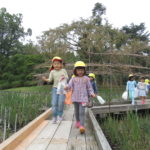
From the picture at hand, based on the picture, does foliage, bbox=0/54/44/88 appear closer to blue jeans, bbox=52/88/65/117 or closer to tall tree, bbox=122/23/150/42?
tall tree, bbox=122/23/150/42

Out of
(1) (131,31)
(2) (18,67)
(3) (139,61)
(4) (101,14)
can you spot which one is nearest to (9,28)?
(2) (18,67)

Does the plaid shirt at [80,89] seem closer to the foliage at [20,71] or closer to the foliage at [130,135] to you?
the foliage at [130,135]

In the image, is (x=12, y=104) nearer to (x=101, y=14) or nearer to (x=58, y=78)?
(x=58, y=78)

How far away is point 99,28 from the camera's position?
687 inches

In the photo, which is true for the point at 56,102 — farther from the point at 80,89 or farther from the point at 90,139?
the point at 90,139

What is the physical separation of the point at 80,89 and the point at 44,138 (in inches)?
39.3

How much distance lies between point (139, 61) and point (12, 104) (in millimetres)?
11325

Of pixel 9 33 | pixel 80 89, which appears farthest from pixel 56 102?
pixel 9 33

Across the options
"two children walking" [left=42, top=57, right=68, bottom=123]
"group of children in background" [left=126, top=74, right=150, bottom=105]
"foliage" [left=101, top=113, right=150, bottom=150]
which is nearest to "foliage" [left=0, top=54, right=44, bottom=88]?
"group of children in background" [left=126, top=74, right=150, bottom=105]

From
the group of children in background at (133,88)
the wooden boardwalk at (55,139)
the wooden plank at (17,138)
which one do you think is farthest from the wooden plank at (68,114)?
the group of children in background at (133,88)

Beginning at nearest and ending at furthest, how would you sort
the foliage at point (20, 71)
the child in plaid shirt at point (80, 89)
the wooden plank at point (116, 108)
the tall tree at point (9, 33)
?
the child in plaid shirt at point (80, 89) → the wooden plank at point (116, 108) → the foliage at point (20, 71) → the tall tree at point (9, 33)

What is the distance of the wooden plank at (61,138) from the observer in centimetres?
274

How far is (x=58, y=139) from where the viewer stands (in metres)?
3.09

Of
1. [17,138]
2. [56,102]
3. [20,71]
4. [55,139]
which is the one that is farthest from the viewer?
[20,71]
